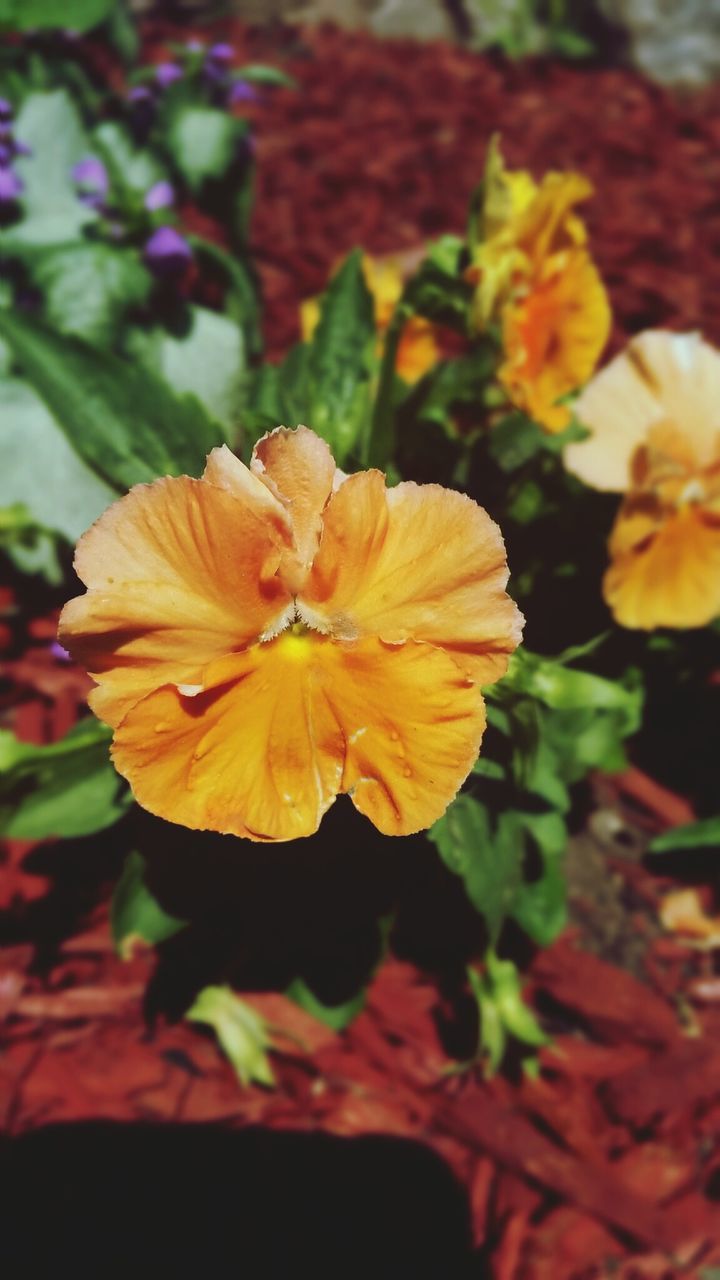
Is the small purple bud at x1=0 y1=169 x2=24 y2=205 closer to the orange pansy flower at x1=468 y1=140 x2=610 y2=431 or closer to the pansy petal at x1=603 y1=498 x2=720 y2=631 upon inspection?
the orange pansy flower at x1=468 y1=140 x2=610 y2=431

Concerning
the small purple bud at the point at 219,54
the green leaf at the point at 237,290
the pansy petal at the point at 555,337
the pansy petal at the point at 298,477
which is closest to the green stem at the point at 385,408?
the pansy petal at the point at 555,337

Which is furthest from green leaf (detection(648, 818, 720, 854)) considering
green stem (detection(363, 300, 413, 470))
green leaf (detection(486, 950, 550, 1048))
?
green stem (detection(363, 300, 413, 470))

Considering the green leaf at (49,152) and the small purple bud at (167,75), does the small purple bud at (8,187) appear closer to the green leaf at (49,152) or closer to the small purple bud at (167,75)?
the green leaf at (49,152)

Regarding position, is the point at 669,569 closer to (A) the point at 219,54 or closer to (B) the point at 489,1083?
(B) the point at 489,1083

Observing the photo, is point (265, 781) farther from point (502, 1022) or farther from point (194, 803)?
point (502, 1022)

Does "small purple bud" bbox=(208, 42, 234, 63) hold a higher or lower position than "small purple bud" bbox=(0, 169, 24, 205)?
higher

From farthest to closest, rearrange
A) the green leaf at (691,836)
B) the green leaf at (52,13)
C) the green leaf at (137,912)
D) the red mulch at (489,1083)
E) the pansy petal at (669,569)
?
the green leaf at (52,13) → the green leaf at (691,836) → the red mulch at (489,1083) → the pansy petal at (669,569) → the green leaf at (137,912)

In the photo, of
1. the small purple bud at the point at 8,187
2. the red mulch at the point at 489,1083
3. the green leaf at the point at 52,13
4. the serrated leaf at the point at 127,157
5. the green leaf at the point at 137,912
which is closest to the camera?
the green leaf at the point at 137,912
